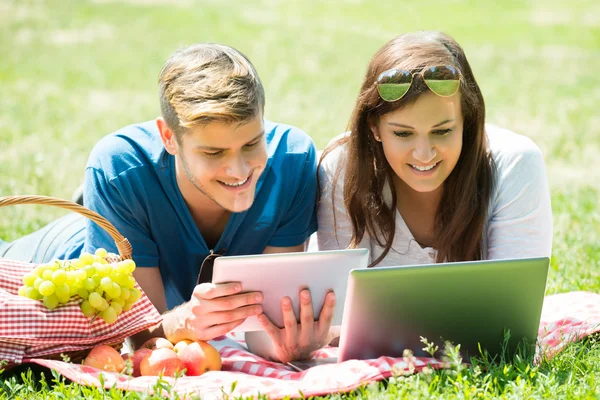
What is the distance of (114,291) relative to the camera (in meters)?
3.39

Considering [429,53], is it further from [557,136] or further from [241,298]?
[557,136]

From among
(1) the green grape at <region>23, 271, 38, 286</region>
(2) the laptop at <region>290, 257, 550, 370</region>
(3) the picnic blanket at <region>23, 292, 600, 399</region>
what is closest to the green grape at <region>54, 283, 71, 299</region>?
(1) the green grape at <region>23, 271, 38, 286</region>

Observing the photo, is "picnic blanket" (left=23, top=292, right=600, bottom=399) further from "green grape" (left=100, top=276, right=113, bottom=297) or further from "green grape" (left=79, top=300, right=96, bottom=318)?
"green grape" (left=100, top=276, right=113, bottom=297)

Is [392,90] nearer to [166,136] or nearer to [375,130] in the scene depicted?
[375,130]

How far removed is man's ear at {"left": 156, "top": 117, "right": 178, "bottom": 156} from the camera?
3.75 meters

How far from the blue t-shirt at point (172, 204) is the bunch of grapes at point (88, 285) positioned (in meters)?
0.43

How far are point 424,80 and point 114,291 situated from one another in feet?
5.16

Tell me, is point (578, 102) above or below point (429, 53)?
below

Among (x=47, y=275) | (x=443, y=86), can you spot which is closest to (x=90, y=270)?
(x=47, y=275)

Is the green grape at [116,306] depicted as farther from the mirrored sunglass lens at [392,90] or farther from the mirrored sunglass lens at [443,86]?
the mirrored sunglass lens at [443,86]

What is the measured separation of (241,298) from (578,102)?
8095mm

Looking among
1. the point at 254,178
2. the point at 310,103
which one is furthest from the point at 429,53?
the point at 310,103

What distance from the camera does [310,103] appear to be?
10562 mm

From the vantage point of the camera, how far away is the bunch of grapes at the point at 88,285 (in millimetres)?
3350
